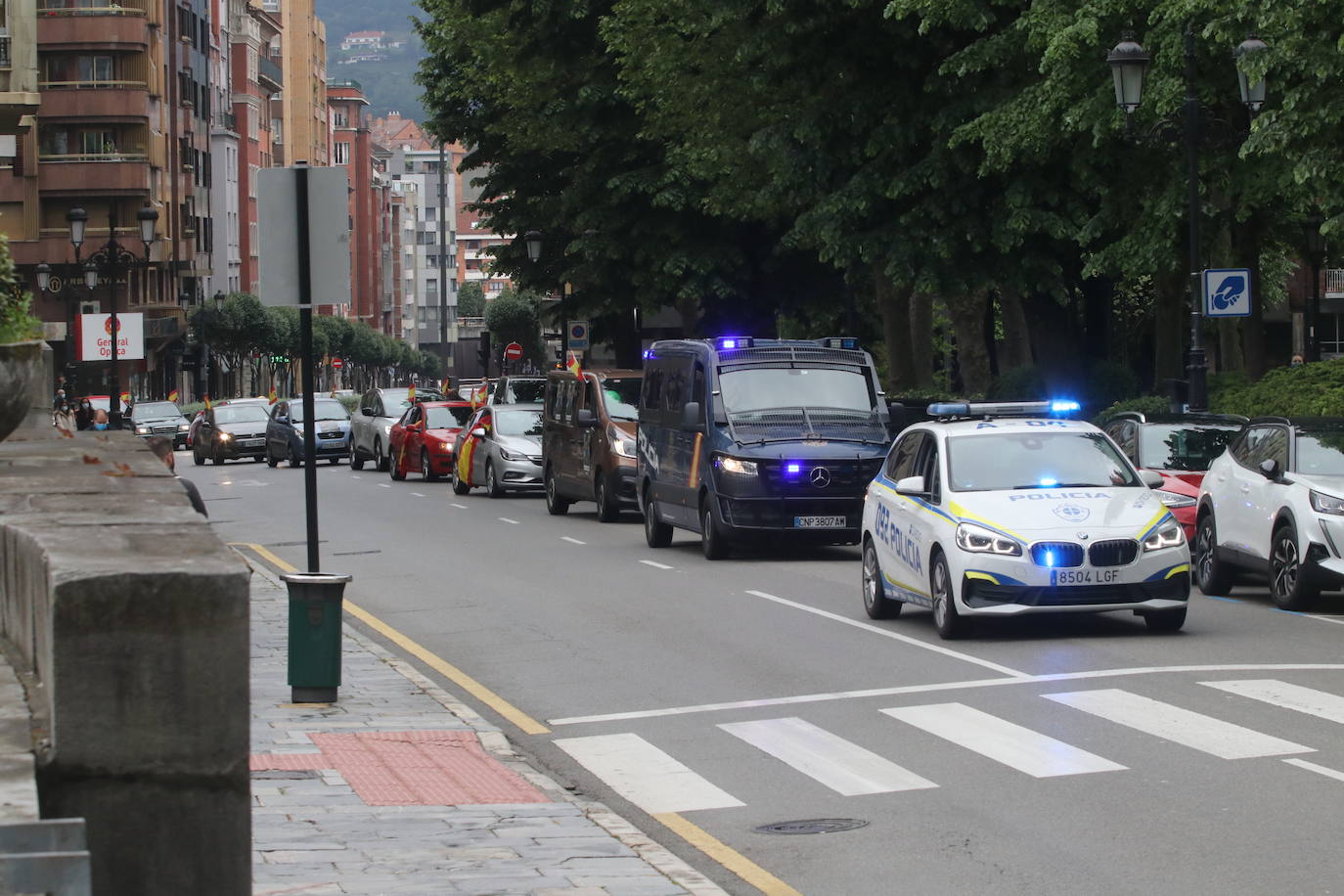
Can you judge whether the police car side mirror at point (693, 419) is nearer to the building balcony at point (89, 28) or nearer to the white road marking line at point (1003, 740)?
the white road marking line at point (1003, 740)

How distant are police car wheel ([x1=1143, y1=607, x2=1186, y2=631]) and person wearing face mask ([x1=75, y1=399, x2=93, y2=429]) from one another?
43.5 metres

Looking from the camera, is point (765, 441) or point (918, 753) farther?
point (765, 441)

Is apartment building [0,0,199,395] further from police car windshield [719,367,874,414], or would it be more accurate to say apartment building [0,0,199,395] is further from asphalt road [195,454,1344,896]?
asphalt road [195,454,1344,896]

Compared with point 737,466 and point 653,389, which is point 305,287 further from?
point 653,389

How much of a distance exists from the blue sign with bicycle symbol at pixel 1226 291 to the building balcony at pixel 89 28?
2828 inches

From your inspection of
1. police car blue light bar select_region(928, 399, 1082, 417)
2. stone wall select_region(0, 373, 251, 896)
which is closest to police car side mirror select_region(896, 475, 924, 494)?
police car blue light bar select_region(928, 399, 1082, 417)

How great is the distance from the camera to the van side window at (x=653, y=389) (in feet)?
82.6

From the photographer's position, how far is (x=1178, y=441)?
22.4m

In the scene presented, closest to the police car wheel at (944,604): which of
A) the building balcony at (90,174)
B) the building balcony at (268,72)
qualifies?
the building balcony at (90,174)

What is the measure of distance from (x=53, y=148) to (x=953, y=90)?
6511cm

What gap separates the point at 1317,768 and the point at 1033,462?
250 inches

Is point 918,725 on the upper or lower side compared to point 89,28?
lower

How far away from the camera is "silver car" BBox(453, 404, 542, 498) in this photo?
119 feet

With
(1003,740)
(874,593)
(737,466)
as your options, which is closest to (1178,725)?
(1003,740)
